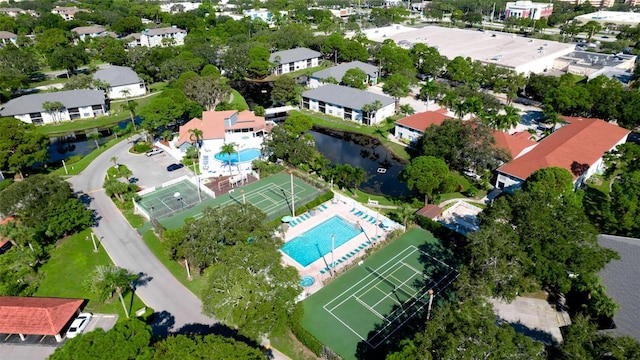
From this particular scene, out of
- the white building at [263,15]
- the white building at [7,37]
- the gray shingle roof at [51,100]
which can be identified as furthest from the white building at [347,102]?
the white building at [7,37]

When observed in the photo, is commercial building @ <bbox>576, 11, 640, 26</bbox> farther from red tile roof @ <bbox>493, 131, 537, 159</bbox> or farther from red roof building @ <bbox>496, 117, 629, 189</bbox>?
red tile roof @ <bbox>493, 131, 537, 159</bbox>

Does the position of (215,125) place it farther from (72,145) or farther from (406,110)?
(406,110)

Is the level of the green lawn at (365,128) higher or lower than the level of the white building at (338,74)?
lower

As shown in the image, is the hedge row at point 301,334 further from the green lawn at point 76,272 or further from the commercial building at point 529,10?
the commercial building at point 529,10

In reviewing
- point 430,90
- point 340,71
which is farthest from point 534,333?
point 340,71

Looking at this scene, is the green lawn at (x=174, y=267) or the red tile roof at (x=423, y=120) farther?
the red tile roof at (x=423, y=120)

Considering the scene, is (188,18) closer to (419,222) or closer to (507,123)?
(507,123)

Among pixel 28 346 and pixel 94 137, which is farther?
pixel 94 137
